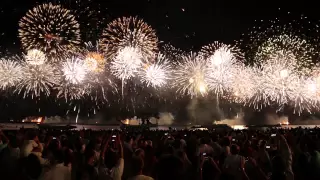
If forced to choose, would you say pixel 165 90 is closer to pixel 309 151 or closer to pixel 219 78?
pixel 219 78

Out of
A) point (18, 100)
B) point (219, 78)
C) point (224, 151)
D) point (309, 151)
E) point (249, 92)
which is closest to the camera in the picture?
point (309, 151)

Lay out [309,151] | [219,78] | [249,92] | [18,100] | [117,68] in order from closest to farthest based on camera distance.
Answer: [309,151]
[117,68]
[219,78]
[249,92]
[18,100]

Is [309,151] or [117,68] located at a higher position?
[117,68]

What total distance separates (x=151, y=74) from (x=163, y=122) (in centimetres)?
4113

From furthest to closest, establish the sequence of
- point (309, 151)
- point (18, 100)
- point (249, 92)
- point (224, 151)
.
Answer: point (18, 100), point (249, 92), point (224, 151), point (309, 151)

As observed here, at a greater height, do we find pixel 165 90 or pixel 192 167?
pixel 165 90

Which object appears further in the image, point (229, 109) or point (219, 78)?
point (229, 109)

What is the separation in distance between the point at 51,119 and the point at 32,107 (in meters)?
5.20

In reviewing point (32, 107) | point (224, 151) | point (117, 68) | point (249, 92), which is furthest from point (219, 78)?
point (32, 107)

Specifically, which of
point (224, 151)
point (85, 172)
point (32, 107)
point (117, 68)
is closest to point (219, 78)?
point (117, 68)

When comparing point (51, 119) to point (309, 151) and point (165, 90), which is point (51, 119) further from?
point (309, 151)

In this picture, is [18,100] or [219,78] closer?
[219,78]

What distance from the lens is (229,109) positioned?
266 feet

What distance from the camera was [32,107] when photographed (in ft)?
259
